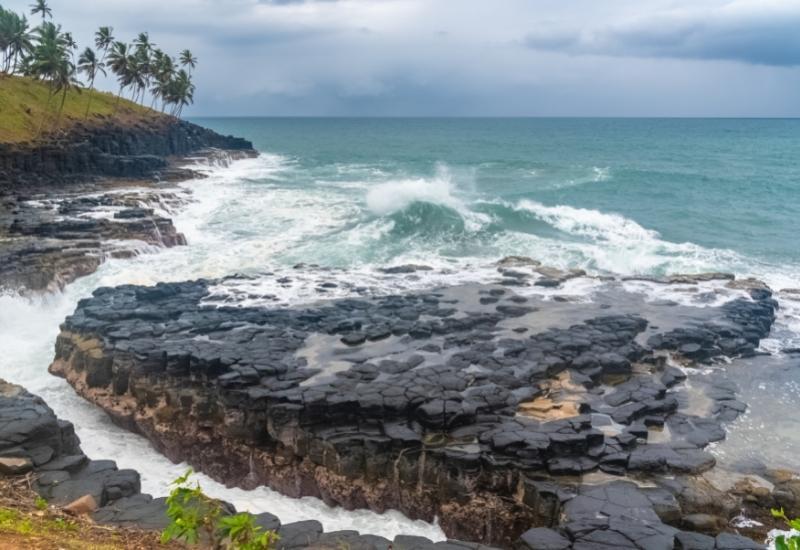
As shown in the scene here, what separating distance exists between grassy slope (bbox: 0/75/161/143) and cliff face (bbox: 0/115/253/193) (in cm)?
170

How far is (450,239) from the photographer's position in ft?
120

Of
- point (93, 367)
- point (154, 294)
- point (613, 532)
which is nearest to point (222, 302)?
point (154, 294)

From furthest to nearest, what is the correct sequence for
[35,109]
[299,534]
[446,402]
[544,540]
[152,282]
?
[35,109], [152,282], [446,402], [544,540], [299,534]

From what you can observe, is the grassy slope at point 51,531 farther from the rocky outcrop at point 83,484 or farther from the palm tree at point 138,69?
the palm tree at point 138,69

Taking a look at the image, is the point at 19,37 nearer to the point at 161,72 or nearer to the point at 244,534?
the point at 161,72

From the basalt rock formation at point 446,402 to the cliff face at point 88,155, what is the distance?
104ft

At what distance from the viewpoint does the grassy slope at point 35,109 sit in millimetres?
52344

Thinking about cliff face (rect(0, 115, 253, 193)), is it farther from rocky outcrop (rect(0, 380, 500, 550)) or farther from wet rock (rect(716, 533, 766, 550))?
wet rock (rect(716, 533, 766, 550))

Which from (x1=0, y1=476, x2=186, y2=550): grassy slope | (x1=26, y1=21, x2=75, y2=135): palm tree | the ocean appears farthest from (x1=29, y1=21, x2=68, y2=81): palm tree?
(x1=0, y1=476, x2=186, y2=550): grassy slope

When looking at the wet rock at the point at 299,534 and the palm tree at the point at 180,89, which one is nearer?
the wet rock at the point at 299,534

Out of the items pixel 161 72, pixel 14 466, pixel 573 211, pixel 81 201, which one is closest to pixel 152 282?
pixel 81 201

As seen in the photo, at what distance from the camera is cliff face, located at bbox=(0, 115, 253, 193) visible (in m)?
46.2

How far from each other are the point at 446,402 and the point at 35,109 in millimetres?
58610

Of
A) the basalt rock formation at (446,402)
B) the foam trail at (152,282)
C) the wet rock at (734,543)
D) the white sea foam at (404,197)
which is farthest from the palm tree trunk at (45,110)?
the wet rock at (734,543)
